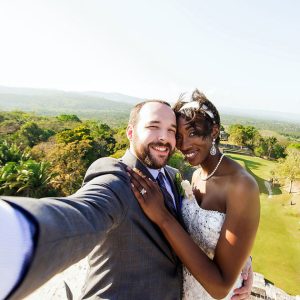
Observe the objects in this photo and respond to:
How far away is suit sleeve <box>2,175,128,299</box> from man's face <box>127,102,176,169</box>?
114 centimetres

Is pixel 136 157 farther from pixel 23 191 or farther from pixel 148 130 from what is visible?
pixel 23 191

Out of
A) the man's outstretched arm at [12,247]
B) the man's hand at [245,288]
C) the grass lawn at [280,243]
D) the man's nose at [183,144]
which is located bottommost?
the grass lawn at [280,243]

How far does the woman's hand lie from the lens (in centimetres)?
228

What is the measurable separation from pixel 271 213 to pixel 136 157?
27183 mm

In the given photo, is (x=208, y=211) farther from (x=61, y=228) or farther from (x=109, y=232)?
(x=61, y=228)

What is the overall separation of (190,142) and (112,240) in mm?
1650

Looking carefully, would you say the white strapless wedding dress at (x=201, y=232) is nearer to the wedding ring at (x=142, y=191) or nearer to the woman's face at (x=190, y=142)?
the woman's face at (x=190, y=142)

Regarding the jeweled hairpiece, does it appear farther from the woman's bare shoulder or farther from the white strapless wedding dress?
the white strapless wedding dress

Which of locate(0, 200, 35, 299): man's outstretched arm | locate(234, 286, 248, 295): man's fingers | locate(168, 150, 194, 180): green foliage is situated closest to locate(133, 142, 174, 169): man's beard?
locate(234, 286, 248, 295): man's fingers

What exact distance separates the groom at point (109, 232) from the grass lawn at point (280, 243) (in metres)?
15.0

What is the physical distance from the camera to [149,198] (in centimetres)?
232

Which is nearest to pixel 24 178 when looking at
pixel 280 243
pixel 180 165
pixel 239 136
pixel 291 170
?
pixel 180 165

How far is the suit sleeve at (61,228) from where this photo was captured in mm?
935

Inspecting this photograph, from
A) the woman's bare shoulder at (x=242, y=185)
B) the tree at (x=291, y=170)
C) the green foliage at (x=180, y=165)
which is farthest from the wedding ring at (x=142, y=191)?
the tree at (x=291, y=170)
